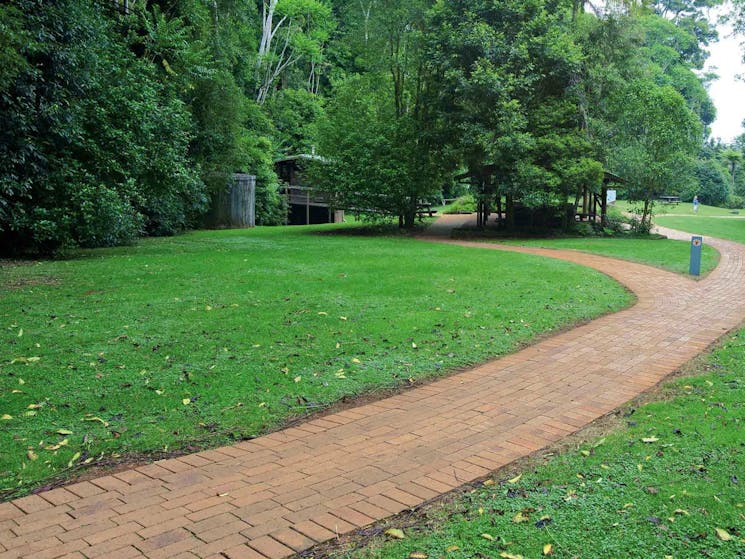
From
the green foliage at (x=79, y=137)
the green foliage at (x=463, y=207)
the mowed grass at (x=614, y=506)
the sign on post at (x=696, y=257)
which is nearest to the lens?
the mowed grass at (x=614, y=506)

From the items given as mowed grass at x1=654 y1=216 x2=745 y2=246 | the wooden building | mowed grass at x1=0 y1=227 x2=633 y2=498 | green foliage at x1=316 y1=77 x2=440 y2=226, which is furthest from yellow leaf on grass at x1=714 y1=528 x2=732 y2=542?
the wooden building

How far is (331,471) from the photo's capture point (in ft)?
12.2

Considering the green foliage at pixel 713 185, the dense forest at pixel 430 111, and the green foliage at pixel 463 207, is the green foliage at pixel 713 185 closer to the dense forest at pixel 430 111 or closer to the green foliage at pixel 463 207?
the green foliage at pixel 463 207

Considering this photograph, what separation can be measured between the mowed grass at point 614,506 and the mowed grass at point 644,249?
10225mm

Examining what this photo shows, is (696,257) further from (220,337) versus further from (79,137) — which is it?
(79,137)

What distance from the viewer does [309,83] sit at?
4719 centimetres

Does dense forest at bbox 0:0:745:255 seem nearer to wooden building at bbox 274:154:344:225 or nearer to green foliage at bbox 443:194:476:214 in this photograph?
wooden building at bbox 274:154:344:225

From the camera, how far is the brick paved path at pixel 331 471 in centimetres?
296

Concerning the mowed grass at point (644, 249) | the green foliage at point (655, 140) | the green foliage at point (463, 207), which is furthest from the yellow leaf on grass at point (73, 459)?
the green foliage at point (463, 207)

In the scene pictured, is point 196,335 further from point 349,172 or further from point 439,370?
point 349,172

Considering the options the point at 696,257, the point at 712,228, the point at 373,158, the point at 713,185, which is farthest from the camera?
the point at 713,185

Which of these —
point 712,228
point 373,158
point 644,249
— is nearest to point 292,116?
point 373,158

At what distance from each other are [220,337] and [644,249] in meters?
14.4

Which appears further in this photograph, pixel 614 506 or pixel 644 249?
pixel 644 249
